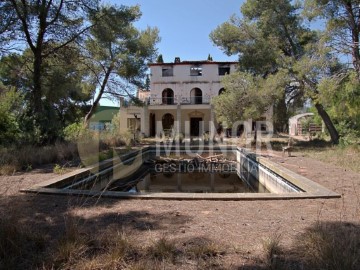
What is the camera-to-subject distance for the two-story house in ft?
100

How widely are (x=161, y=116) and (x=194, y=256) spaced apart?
1156 inches

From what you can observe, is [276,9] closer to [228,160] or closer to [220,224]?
[228,160]

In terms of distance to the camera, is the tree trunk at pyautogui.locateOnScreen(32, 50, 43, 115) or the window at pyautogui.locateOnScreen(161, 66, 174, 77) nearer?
the tree trunk at pyautogui.locateOnScreen(32, 50, 43, 115)

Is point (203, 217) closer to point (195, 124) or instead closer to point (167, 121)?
point (195, 124)

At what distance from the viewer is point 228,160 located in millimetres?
16719

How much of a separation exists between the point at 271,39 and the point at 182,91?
14589 mm

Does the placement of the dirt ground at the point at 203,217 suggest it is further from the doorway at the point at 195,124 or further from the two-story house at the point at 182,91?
the doorway at the point at 195,124

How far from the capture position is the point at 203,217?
467 centimetres

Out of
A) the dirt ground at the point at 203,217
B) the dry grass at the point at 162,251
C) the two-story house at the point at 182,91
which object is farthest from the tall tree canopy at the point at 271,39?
the dry grass at the point at 162,251

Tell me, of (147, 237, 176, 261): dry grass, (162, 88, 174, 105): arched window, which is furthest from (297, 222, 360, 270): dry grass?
(162, 88, 174, 105): arched window

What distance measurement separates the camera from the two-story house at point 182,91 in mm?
30609

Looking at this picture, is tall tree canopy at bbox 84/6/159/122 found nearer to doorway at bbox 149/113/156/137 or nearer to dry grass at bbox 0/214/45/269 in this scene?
doorway at bbox 149/113/156/137

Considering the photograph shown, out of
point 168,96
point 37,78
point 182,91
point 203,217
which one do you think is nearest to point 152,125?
point 168,96

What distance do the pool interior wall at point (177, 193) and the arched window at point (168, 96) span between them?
1312cm
